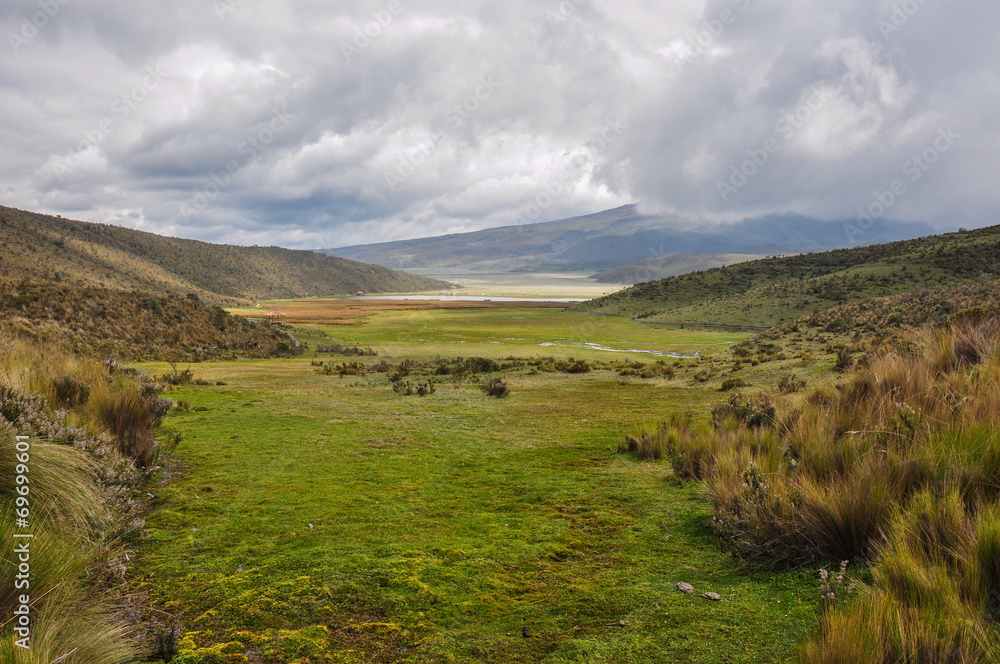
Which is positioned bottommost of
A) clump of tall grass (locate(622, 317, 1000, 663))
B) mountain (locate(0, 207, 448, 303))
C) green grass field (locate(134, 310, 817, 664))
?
green grass field (locate(134, 310, 817, 664))

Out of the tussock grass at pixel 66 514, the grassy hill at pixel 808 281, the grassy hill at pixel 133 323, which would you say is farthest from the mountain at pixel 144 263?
the grassy hill at pixel 808 281

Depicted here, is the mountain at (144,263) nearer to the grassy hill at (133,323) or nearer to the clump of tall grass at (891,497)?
the grassy hill at (133,323)

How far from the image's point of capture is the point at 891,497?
3.26m

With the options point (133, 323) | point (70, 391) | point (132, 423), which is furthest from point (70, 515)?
point (133, 323)

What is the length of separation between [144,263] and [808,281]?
118307 mm

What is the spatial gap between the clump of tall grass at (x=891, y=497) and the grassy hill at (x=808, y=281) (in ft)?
176

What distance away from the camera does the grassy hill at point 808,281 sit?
5184 centimetres

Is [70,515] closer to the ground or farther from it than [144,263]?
closer to the ground

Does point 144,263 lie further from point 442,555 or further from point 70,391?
point 442,555

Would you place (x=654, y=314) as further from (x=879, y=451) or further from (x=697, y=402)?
(x=879, y=451)

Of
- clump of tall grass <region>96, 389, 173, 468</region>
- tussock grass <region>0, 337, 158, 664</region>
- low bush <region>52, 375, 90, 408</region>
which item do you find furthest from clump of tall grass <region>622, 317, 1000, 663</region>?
low bush <region>52, 375, 90, 408</region>

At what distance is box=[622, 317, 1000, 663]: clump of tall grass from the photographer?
214 centimetres

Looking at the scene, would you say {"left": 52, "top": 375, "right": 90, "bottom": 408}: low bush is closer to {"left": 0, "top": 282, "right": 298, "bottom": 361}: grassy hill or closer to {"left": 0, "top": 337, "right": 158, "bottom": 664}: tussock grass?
{"left": 0, "top": 337, "right": 158, "bottom": 664}: tussock grass

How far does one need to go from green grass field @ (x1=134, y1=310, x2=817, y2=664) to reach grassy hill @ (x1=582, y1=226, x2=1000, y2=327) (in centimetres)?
5501
